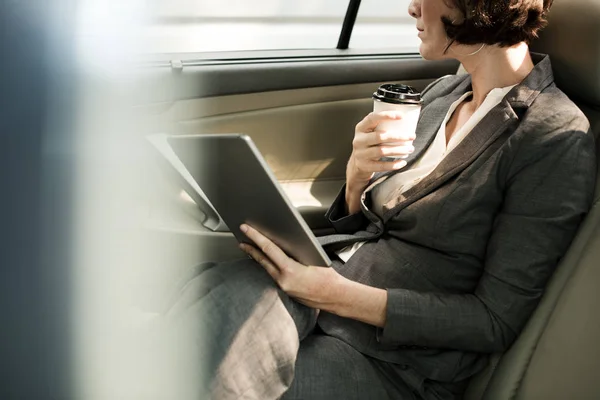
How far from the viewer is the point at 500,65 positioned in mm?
1429

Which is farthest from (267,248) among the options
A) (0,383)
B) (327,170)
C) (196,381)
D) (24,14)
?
(327,170)

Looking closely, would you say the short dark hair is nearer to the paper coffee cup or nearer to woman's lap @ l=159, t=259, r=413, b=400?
the paper coffee cup

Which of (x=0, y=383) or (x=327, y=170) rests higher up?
(x=0, y=383)

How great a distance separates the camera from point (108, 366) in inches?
33.2

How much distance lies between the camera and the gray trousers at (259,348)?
1131 millimetres

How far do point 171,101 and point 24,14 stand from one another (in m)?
1.35

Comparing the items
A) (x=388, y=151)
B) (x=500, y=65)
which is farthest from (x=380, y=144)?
(x=500, y=65)

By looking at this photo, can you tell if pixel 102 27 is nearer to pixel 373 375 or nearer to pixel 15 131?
pixel 15 131

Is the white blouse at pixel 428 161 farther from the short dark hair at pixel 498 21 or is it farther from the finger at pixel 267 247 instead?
the finger at pixel 267 247

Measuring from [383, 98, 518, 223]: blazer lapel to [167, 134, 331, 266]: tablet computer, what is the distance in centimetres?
27

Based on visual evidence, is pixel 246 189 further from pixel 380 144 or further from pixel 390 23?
pixel 390 23

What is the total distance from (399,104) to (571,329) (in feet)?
1.55

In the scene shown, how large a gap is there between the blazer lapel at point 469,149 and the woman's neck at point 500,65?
9 centimetres

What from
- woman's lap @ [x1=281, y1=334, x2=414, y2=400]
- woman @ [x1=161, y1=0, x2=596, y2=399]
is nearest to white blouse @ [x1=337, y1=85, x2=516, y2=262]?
woman @ [x1=161, y1=0, x2=596, y2=399]
